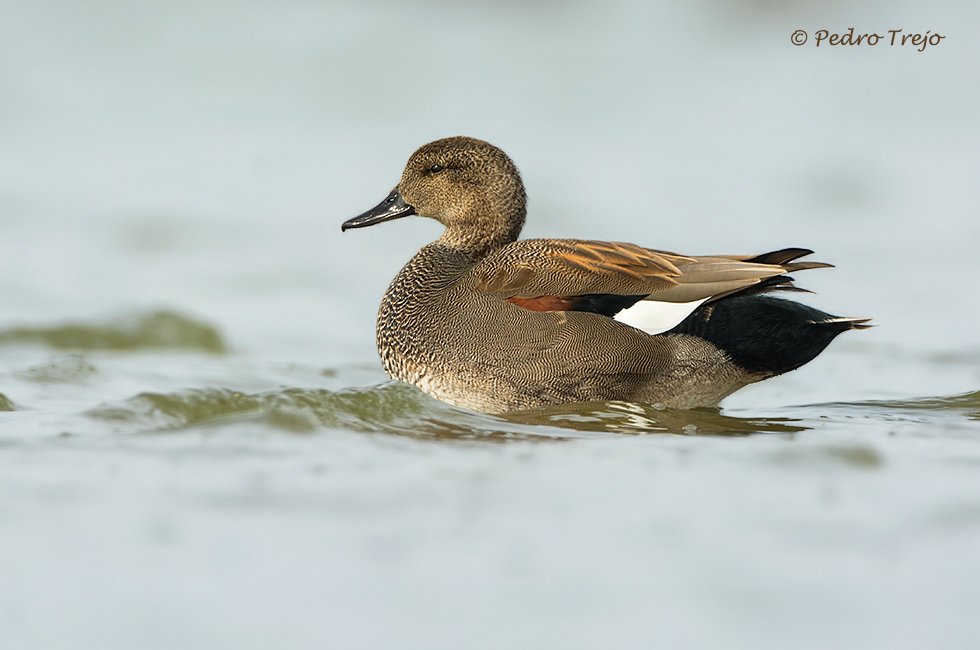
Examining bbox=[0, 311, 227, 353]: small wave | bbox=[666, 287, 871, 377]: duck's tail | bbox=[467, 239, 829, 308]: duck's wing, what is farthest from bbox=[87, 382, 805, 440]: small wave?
bbox=[0, 311, 227, 353]: small wave

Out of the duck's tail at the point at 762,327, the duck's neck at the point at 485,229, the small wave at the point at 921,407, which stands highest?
the duck's neck at the point at 485,229

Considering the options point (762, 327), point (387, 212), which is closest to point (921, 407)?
point (762, 327)

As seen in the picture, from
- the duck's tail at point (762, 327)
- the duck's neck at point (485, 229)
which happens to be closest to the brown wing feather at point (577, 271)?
the duck's tail at point (762, 327)

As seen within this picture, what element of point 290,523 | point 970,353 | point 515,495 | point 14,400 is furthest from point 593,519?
point 970,353

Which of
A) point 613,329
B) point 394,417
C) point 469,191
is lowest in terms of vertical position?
point 394,417

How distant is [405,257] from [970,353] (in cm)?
471

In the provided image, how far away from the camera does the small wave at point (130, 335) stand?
7836mm

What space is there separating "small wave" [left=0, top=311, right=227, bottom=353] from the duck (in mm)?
2797

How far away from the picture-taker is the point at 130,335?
8086 mm

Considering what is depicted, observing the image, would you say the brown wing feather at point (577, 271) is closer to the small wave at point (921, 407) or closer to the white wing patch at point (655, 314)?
the white wing patch at point (655, 314)

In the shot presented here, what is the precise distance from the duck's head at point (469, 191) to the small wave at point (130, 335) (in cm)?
231

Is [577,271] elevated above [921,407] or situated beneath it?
elevated above

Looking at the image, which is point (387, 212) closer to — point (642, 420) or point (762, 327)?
point (642, 420)

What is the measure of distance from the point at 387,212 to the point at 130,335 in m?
2.62
